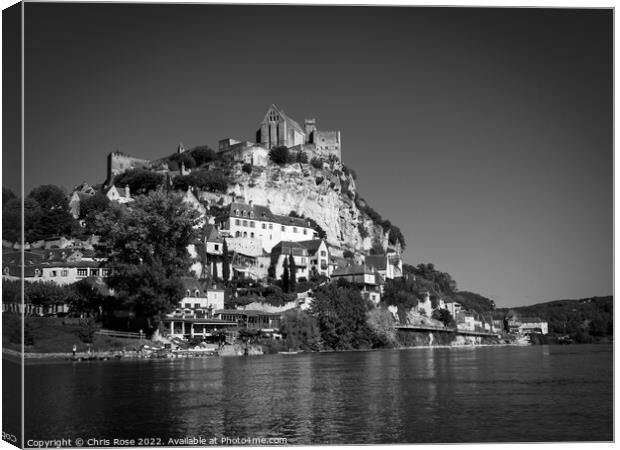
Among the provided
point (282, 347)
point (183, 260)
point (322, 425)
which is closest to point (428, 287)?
point (282, 347)

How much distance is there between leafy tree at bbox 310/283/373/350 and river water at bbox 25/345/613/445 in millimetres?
19443

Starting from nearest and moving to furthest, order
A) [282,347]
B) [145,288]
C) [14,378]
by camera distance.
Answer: [14,378]
[145,288]
[282,347]

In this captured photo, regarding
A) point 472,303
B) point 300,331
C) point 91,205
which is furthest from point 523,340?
point 91,205

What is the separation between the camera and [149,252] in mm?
32750

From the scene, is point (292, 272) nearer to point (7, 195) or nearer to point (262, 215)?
point (262, 215)

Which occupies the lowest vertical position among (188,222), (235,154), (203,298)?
(203,298)

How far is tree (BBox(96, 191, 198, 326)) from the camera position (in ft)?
105

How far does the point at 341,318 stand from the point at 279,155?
2365 cm

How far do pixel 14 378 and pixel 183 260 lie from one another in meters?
24.4

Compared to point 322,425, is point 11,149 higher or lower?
higher

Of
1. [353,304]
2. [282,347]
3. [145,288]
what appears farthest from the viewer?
[353,304]

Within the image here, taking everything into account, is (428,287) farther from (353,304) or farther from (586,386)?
(586,386)

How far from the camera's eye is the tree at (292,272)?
46.8 meters

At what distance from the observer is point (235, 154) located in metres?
62.5
